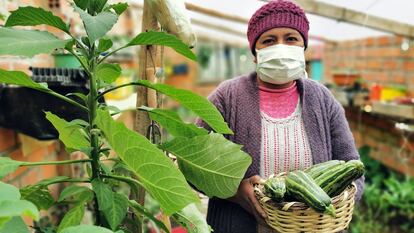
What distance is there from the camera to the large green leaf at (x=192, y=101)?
2.95 feet

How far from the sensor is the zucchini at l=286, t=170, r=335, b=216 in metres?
1.13

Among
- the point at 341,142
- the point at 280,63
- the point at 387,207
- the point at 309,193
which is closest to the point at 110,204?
the point at 309,193

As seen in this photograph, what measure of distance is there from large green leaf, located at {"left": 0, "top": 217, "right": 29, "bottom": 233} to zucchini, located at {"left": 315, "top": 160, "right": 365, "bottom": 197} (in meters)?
0.83

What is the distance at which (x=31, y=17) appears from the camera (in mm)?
811

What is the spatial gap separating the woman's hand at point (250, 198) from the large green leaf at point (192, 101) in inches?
16.4

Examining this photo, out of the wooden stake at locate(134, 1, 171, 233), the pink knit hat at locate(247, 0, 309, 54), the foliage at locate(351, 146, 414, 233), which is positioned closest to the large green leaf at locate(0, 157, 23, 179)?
the wooden stake at locate(134, 1, 171, 233)

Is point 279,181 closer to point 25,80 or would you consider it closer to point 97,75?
point 97,75

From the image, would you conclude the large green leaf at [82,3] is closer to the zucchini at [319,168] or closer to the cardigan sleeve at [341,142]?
the zucchini at [319,168]

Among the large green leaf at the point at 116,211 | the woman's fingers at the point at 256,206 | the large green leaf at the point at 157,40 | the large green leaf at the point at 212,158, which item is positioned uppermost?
the large green leaf at the point at 157,40

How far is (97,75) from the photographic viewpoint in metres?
0.97

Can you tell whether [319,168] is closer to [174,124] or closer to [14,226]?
[174,124]

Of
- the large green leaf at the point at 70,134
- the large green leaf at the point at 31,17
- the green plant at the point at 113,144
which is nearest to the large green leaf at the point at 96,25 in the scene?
the green plant at the point at 113,144

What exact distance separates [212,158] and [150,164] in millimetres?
224

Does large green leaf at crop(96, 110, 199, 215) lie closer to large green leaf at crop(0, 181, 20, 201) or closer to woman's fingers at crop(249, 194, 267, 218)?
large green leaf at crop(0, 181, 20, 201)
